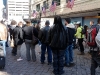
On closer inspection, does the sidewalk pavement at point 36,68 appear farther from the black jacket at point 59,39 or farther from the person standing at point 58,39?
the black jacket at point 59,39

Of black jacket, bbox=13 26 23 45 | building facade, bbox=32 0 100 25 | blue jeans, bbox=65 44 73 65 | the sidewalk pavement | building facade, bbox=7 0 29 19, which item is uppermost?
building facade, bbox=7 0 29 19

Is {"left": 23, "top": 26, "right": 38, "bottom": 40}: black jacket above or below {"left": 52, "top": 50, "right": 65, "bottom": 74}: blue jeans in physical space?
above

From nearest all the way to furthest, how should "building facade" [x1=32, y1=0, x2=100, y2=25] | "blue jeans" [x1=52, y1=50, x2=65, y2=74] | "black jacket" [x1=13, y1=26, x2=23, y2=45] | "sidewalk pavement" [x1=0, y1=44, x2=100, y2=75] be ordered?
"blue jeans" [x1=52, y1=50, x2=65, y2=74], "sidewalk pavement" [x1=0, y1=44, x2=100, y2=75], "black jacket" [x1=13, y1=26, x2=23, y2=45], "building facade" [x1=32, y1=0, x2=100, y2=25]

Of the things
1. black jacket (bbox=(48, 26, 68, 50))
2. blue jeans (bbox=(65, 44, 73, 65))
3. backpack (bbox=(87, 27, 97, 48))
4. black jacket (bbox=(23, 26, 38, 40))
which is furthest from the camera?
black jacket (bbox=(23, 26, 38, 40))

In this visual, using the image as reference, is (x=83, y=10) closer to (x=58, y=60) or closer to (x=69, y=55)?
(x=69, y=55)

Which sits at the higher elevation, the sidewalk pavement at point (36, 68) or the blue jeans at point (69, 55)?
the blue jeans at point (69, 55)

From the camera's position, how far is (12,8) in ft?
286

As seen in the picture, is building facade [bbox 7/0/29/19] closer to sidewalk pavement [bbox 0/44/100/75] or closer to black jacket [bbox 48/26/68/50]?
sidewalk pavement [bbox 0/44/100/75]

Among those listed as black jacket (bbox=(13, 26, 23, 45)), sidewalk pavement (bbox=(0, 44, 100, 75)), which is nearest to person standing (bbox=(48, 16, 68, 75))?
sidewalk pavement (bbox=(0, 44, 100, 75))

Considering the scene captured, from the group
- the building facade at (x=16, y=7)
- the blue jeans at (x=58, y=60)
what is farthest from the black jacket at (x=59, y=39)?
the building facade at (x=16, y=7)

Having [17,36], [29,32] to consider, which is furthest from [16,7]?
[29,32]

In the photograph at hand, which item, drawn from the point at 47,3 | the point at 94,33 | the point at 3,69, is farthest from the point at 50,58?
the point at 47,3

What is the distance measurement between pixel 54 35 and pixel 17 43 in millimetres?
3812

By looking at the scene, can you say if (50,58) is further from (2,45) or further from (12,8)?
(12,8)
